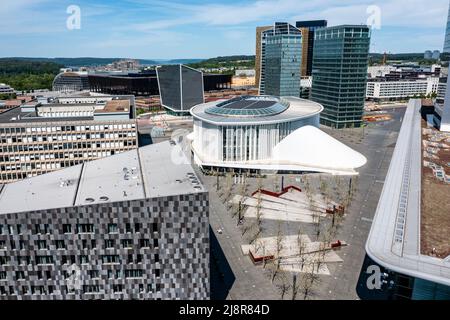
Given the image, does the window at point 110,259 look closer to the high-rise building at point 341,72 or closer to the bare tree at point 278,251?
the bare tree at point 278,251

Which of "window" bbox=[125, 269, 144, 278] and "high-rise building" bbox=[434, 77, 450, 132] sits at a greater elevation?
"high-rise building" bbox=[434, 77, 450, 132]

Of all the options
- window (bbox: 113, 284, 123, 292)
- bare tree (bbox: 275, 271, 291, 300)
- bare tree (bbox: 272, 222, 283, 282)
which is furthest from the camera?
bare tree (bbox: 272, 222, 283, 282)

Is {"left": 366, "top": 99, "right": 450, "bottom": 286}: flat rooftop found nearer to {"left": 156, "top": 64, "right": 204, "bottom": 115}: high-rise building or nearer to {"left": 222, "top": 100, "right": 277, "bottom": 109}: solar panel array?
{"left": 222, "top": 100, "right": 277, "bottom": 109}: solar panel array

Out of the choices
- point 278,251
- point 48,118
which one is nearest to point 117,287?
point 278,251

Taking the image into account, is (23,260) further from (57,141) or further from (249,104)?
(249,104)

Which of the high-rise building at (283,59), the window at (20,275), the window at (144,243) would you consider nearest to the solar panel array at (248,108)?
the high-rise building at (283,59)

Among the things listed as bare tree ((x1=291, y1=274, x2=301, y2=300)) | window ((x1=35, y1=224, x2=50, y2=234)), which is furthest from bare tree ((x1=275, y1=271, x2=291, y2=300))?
window ((x1=35, y1=224, x2=50, y2=234))
